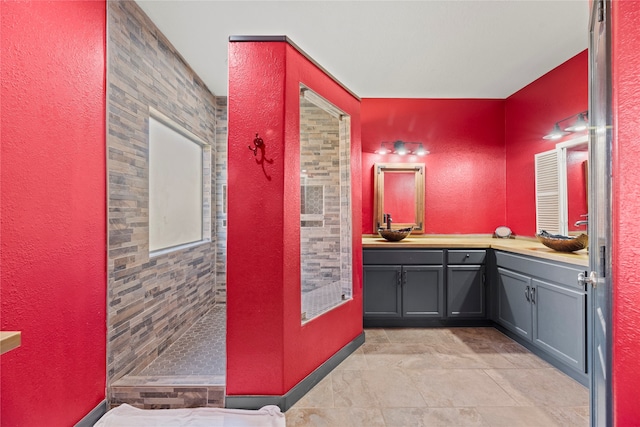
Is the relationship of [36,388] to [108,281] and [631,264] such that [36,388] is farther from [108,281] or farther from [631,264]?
[631,264]

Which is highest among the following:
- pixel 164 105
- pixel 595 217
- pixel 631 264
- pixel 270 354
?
pixel 164 105

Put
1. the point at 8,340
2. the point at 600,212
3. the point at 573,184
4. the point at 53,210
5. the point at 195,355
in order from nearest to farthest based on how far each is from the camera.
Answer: the point at 8,340 < the point at 600,212 < the point at 53,210 < the point at 195,355 < the point at 573,184

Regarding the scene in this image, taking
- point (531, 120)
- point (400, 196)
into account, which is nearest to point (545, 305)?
point (400, 196)

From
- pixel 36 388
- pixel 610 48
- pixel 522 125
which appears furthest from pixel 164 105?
pixel 522 125

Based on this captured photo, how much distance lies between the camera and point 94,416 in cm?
163

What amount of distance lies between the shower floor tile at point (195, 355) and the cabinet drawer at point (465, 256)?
2.43m

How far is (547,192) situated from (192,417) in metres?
3.76

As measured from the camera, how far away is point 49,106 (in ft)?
4.48

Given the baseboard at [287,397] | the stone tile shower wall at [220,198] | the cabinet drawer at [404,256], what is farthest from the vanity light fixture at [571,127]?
the stone tile shower wall at [220,198]

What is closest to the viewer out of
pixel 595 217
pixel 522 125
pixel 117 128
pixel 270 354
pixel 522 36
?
pixel 595 217

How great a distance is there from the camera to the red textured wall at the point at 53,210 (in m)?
1.20

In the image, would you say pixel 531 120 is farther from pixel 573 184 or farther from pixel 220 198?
pixel 220 198

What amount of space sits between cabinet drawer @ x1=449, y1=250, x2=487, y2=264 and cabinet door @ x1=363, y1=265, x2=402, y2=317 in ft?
2.09

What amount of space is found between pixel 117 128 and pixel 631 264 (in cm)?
264
